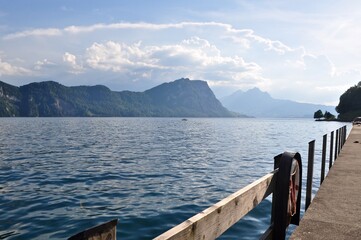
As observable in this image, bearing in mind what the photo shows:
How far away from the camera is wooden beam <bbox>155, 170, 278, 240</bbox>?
2623mm

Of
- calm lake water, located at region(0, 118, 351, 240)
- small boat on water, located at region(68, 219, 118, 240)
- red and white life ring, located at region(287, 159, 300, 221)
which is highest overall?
small boat on water, located at region(68, 219, 118, 240)

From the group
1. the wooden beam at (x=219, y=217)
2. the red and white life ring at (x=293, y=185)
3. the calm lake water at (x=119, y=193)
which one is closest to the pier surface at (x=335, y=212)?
the red and white life ring at (x=293, y=185)

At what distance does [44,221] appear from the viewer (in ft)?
33.8

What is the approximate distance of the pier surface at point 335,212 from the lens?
5730 millimetres

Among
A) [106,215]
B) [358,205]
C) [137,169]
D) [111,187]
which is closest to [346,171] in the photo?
[358,205]

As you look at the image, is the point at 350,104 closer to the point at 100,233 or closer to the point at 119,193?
the point at 119,193

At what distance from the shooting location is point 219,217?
330cm

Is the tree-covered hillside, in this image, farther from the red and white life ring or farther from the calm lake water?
the red and white life ring

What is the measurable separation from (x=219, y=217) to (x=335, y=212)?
4.81m

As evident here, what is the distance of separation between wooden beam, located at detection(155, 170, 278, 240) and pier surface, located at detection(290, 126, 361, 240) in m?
1.90

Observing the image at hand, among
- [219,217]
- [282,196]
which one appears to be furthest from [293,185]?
[219,217]

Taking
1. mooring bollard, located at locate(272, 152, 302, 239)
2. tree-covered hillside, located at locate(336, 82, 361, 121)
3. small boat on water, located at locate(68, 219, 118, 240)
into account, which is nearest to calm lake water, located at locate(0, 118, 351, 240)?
mooring bollard, located at locate(272, 152, 302, 239)

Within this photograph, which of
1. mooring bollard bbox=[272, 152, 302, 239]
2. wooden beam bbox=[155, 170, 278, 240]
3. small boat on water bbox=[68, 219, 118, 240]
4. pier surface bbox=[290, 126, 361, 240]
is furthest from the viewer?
pier surface bbox=[290, 126, 361, 240]

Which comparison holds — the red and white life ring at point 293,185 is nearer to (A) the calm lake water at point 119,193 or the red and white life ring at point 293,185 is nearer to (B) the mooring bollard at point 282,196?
(B) the mooring bollard at point 282,196
